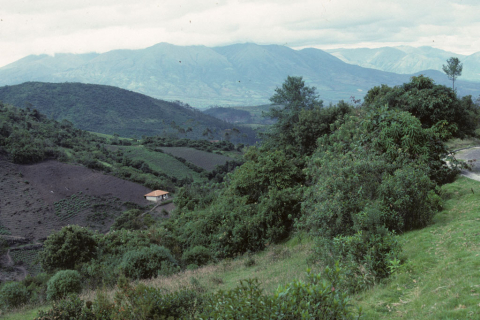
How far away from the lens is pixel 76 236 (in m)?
17.6

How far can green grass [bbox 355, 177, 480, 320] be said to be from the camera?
182 inches

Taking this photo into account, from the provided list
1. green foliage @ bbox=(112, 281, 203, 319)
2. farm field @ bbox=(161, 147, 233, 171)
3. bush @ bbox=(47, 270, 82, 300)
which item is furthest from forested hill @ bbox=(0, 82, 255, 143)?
green foliage @ bbox=(112, 281, 203, 319)

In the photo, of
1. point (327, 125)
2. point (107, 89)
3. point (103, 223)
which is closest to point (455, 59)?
point (327, 125)

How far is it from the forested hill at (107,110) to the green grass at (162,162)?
3571cm

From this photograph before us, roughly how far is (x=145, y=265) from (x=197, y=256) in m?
2.85

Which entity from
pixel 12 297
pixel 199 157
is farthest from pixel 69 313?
pixel 199 157

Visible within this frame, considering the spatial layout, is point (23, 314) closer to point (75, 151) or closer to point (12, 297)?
point (12, 297)

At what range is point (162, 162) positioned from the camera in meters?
76.9

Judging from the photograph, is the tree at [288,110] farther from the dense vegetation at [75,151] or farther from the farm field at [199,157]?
the farm field at [199,157]

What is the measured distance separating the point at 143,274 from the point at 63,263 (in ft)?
24.7

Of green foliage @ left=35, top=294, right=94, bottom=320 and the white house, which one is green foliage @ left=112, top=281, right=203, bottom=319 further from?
the white house

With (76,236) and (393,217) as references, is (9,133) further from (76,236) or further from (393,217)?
(393,217)

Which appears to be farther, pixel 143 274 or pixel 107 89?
pixel 107 89

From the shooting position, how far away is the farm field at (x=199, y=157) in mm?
79938
